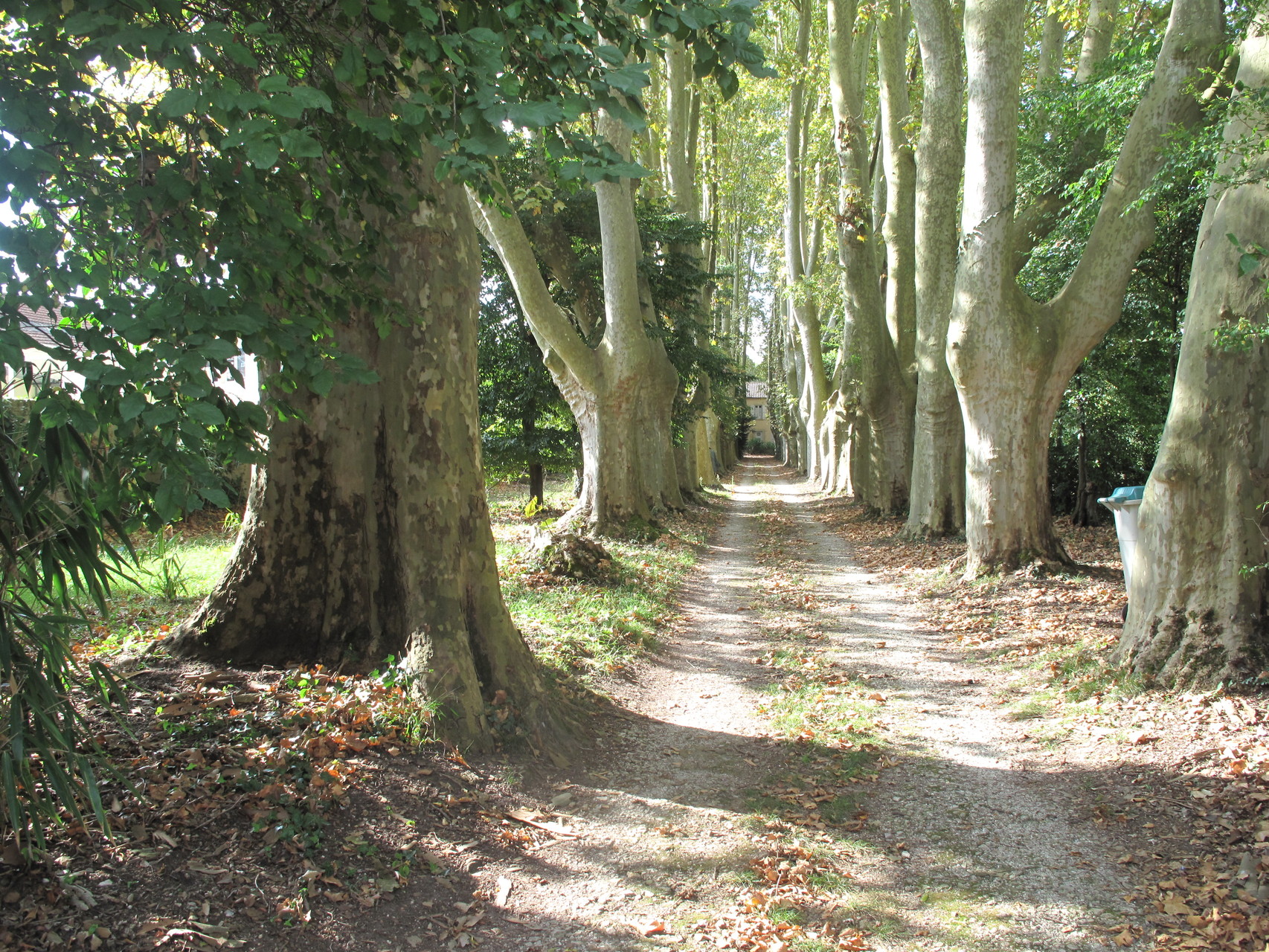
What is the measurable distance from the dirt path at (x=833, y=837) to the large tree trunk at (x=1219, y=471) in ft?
4.63

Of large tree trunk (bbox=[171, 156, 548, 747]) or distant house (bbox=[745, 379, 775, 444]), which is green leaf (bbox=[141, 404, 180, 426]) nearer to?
large tree trunk (bbox=[171, 156, 548, 747])

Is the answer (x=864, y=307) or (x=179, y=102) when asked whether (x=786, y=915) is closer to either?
(x=179, y=102)

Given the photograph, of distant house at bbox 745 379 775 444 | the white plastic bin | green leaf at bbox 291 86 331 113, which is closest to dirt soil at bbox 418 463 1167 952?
the white plastic bin

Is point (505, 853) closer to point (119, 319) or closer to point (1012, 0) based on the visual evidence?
point (119, 319)

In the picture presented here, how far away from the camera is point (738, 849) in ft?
13.8

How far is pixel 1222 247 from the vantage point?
579 cm

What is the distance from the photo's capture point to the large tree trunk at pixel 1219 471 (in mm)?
5477

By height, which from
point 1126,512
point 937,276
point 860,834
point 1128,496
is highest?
point 937,276

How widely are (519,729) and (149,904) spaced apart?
229 cm

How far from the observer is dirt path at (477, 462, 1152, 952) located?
140 inches

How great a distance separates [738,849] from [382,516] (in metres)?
2.83

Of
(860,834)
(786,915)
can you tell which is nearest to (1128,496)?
(860,834)

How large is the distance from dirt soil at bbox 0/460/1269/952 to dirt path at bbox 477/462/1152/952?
14mm

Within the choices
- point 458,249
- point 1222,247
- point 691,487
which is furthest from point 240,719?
point 691,487
